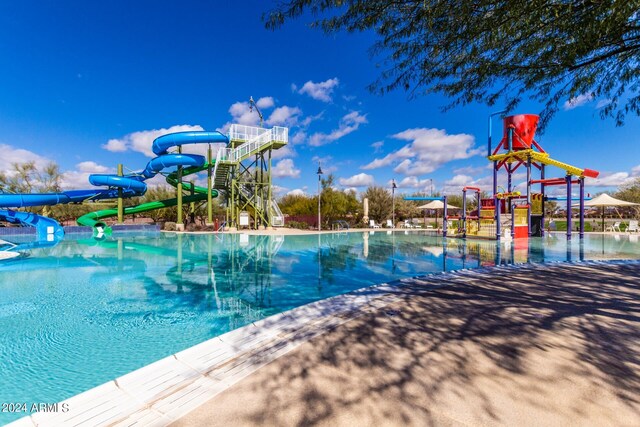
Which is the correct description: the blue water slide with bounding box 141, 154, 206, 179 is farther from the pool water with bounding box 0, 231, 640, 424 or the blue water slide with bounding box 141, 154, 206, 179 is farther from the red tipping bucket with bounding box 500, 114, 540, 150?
the red tipping bucket with bounding box 500, 114, 540, 150

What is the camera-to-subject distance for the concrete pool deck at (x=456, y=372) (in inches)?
72.6

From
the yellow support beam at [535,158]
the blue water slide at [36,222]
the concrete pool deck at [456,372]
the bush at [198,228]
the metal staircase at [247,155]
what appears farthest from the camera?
the bush at [198,228]

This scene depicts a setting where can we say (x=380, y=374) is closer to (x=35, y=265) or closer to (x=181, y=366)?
(x=181, y=366)

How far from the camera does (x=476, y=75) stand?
4195 mm

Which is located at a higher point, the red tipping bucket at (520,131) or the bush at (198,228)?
the red tipping bucket at (520,131)

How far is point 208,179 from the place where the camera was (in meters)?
23.5

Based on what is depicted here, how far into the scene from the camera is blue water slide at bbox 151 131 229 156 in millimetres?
20938

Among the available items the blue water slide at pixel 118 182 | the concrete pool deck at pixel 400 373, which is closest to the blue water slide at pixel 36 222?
the blue water slide at pixel 118 182

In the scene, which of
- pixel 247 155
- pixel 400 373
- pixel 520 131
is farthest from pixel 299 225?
pixel 400 373

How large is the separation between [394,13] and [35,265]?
11562 mm

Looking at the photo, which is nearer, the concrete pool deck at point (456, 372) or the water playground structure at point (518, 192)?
the concrete pool deck at point (456, 372)

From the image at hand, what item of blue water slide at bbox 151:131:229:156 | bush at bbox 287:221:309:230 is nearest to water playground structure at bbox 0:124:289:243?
blue water slide at bbox 151:131:229:156

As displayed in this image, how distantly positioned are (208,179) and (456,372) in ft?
78.3

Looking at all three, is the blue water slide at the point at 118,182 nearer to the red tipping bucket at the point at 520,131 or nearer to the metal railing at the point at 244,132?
the metal railing at the point at 244,132
